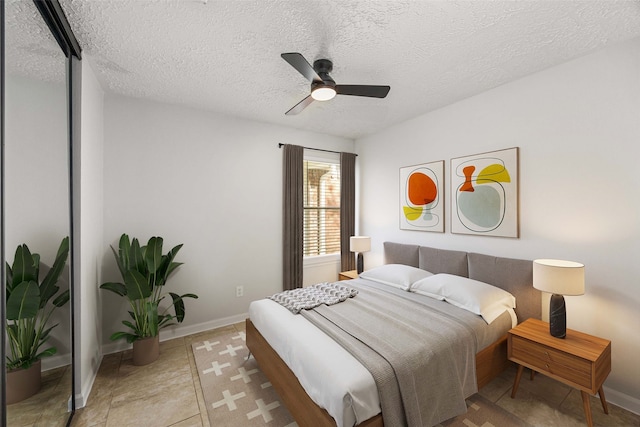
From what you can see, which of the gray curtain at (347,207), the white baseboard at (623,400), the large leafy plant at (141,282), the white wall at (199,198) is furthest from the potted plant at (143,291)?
the white baseboard at (623,400)

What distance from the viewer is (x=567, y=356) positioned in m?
1.80

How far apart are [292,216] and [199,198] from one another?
1.28 m

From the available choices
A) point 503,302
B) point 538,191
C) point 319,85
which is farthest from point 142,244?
point 538,191

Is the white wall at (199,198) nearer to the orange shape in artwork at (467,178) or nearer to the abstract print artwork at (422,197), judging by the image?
the abstract print artwork at (422,197)

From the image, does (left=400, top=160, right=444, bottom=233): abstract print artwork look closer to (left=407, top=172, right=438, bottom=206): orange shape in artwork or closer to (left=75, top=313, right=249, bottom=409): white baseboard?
(left=407, top=172, right=438, bottom=206): orange shape in artwork

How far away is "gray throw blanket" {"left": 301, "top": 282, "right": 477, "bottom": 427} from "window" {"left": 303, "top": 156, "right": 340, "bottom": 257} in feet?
6.50

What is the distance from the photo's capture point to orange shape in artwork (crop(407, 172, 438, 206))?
10.9 ft

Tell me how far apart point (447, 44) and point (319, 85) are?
102 cm

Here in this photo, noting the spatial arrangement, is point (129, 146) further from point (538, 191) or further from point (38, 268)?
point (538, 191)

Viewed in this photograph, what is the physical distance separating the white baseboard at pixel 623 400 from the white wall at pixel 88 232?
407cm

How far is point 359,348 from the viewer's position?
1.71 metres

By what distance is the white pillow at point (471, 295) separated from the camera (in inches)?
87.7

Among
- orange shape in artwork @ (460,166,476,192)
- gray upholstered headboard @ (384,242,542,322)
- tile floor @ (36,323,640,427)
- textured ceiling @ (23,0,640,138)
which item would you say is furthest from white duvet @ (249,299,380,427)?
orange shape in artwork @ (460,166,476,192)

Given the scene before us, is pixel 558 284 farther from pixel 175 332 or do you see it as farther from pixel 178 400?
pixel 175 332
